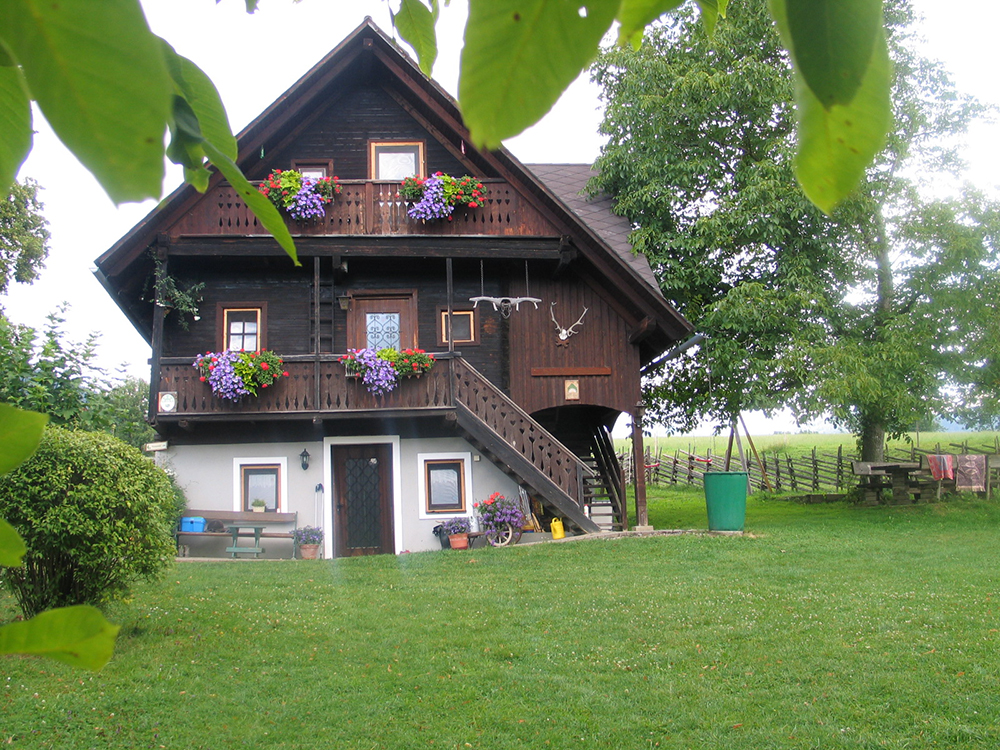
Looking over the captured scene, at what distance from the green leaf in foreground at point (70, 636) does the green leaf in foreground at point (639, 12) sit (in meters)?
0.52

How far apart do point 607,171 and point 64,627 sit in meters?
17.9

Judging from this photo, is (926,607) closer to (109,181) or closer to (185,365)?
(109,181)

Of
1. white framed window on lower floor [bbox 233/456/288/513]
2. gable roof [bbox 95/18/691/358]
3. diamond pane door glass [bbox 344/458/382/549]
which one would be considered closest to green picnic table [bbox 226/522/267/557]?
white framed window on lower floor [bbox 233/456/288/513]

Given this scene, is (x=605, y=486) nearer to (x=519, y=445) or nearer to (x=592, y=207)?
(x=519, y=445)

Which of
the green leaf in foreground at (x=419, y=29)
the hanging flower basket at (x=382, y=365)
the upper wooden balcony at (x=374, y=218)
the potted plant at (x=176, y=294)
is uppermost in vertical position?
the upper wooden balcony at (x=374, y=218)

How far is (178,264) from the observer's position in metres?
14.8

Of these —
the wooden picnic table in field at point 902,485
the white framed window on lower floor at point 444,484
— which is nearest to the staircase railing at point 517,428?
the white framed window on lower floor at point 444,484

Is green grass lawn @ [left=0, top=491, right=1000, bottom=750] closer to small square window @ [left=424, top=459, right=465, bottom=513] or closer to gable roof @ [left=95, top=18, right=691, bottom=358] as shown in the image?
small square window @ [left=424, top=459, right=465, bottom=513]

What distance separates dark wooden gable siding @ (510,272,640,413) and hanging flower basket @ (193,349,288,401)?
163 inches

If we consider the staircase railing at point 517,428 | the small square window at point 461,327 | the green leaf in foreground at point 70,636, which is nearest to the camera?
the green leaf in foreground at point 70,636

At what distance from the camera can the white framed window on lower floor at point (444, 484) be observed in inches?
575

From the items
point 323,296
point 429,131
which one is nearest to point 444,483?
point 323,296

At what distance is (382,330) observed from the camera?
15195 mm

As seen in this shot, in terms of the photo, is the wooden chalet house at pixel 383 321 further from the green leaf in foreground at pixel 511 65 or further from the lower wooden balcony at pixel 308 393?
the green leaf in foreground at pixel 511 65
